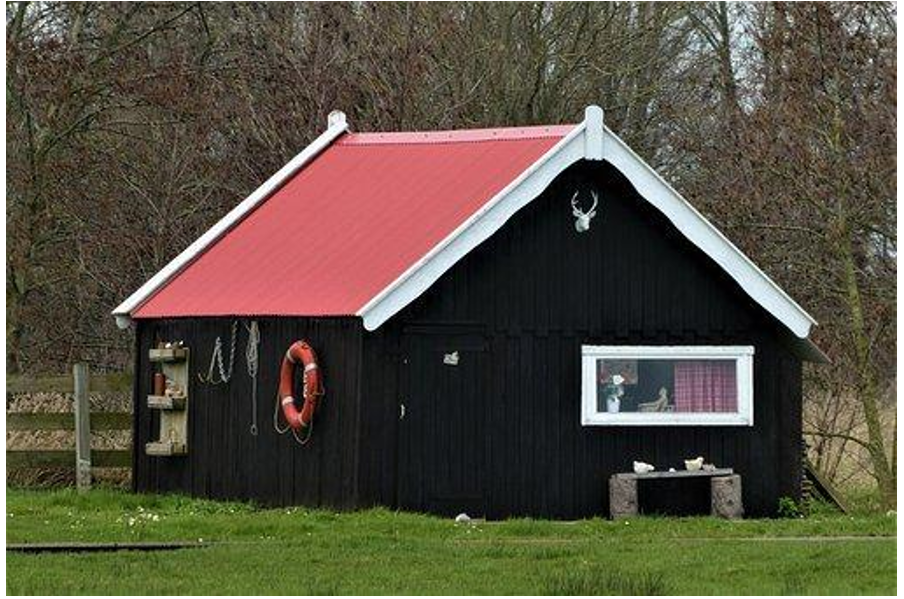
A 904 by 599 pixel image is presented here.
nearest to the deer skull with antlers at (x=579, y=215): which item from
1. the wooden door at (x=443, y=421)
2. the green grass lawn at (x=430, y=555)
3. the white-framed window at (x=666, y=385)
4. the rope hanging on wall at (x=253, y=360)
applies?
the white-framed window at (x=666, y=385)

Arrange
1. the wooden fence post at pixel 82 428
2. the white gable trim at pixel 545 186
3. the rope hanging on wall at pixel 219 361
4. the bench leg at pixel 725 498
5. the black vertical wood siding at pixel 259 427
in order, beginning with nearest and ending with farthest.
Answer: the white gable trim at pixel 545 186 → the black vertical wood siding at pixel 259 427 → the bench leg at pixel 725 498 → the rope hanging on wall at pixel 219 361 → the wooden fence post at pixel 82 428

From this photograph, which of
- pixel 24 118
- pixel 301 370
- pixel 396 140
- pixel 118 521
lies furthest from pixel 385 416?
pixel 24 118

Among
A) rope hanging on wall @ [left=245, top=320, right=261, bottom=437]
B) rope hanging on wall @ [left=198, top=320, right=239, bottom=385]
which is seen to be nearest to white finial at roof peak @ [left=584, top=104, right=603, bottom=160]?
rope hanging on wall @ [left=245, top=320, right=261, bottom=437]

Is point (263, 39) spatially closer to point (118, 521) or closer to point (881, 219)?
point (881, 219)

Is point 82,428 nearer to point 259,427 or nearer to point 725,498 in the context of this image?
point 259,427

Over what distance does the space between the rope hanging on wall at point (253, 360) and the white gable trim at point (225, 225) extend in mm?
2317

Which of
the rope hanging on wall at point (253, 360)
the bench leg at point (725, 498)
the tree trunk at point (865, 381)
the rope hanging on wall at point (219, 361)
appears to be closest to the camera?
the bench leg at point (725, 498)

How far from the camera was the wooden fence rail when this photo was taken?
2859cm

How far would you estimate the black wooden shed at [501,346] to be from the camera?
24547mm

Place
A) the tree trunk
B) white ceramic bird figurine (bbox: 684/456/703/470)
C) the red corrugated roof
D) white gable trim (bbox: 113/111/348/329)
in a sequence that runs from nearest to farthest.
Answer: the red corrugated roof
white ceramic bird figurine (bbox: 684/456/703/470)
white gable trim (bbox: 113/111/348/329)
the tree trunk

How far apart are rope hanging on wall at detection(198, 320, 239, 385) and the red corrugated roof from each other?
318 millimetres

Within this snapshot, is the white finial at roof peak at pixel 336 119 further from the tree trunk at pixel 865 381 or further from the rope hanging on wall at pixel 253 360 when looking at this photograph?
the tree trunk at pixel 865 381

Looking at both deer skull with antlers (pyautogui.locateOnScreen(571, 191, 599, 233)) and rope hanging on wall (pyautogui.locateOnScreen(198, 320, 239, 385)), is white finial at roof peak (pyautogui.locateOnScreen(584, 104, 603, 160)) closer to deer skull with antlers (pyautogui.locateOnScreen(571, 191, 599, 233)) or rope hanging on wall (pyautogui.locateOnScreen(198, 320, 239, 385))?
deer skull with antlers (pyautogui.locateOnScreen(571, 191, 599, 233))

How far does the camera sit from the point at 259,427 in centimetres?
2564
